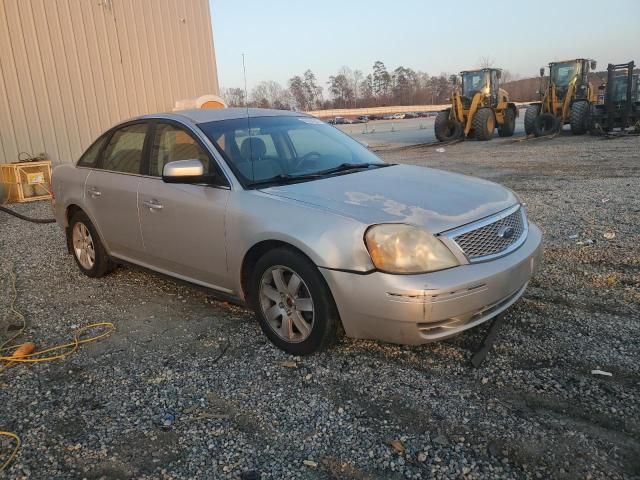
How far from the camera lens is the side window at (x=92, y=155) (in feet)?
16.0

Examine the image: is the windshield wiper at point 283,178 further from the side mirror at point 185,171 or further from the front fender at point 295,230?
the side mirror at point 185,171

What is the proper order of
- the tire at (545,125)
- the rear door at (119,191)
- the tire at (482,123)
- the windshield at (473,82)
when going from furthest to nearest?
the windshield at (473,82), the tire at (545,125), the tire at (482,123), the rear door at (119,191)

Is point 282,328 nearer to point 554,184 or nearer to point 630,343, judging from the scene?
point 630,343

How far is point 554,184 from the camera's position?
964cm

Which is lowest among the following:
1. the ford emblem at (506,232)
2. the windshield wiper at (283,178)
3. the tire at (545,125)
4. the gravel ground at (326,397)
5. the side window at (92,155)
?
the gravel ground at (326,397)

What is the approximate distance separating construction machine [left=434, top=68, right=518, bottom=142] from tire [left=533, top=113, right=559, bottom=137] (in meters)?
1.47

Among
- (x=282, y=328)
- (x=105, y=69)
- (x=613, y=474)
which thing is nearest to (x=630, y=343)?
(x=613, y=474)

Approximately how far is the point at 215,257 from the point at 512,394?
6.77 ft

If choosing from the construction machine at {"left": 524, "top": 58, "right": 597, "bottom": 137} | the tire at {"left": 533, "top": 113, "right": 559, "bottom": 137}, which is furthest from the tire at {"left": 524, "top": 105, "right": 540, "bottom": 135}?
the tire at {"left": 533, "top": 113, "right": 559, "bottom": 137}

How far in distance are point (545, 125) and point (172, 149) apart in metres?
20.0

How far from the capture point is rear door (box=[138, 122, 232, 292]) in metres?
3.56

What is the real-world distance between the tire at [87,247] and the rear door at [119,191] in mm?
182

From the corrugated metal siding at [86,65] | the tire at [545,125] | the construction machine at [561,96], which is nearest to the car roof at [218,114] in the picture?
the corrugated metal siding at [86,65]

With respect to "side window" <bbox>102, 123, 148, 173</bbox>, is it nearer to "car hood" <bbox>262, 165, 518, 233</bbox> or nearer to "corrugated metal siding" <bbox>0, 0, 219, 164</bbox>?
"car hood" <bbox>262, 165, 518, 233</bbox>
